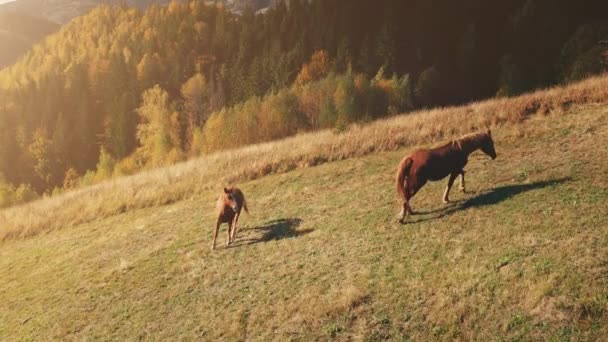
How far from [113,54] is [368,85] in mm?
85599

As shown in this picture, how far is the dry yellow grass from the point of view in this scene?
22.1 meters

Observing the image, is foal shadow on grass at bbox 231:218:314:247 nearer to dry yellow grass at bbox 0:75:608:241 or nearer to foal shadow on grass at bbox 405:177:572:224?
foal shadow on grass at bbox 405:177:572:224

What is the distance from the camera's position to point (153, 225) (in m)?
20.6

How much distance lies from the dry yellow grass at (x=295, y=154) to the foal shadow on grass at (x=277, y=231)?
725cm

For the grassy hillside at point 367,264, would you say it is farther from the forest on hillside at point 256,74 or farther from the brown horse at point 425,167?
the forest on hillside at point 256,74

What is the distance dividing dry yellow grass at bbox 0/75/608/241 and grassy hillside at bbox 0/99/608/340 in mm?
1590

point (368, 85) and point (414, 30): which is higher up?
point (414, 30)

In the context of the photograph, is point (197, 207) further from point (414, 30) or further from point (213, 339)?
point (414, 30)

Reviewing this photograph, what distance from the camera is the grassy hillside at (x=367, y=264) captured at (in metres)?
9.44

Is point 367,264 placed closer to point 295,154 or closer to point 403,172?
point 403,172

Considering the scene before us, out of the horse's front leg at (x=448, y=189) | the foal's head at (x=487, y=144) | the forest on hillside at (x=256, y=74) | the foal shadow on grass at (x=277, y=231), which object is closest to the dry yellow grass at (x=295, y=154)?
the foal's head at (x=487, y=144)

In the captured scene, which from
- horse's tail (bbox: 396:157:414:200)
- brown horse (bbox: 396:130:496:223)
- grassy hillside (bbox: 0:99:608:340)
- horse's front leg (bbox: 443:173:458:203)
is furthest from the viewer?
horse's front leg (bbox: 443:173:458:203)

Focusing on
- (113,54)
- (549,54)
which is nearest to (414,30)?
(549,54)

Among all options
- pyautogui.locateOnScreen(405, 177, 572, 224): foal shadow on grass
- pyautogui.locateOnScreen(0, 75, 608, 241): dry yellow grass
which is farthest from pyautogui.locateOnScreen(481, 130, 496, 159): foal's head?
pyautogui.locateOnScreen(0, 75, 608, 241): dry yellow grass
